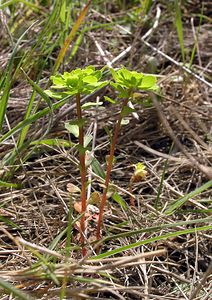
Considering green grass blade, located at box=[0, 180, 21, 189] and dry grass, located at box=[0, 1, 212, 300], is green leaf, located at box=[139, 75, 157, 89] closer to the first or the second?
dry grass, located at box=[0, 1, 212, 300]

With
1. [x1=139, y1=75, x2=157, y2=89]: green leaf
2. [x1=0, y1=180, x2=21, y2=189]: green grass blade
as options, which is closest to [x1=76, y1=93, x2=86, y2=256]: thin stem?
[x1=139, y1=75, x2=157, y2=89]: green leaf

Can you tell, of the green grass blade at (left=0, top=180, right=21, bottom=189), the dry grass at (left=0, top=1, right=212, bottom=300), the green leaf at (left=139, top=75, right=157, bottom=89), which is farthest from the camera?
the green grass blade at (left=0, top=180, right=21, bottom=189)

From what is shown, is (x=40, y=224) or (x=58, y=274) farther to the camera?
(x=40, y=224)

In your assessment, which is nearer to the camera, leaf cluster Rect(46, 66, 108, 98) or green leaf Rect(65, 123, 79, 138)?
leaf cluster Rect(46, 66, 108, 98)

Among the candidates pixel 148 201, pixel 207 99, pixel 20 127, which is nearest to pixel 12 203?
pixel 20 127

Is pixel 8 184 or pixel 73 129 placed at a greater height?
pixel 73 129

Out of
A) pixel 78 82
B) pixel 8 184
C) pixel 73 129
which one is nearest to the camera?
pixel 78 82

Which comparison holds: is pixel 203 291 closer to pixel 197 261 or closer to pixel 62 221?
pixel 197 261

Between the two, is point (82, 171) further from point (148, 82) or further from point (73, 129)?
point (148, 82)

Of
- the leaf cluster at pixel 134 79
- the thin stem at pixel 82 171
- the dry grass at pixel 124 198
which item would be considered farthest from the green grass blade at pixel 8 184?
the leaf cluster at pixel 134 79

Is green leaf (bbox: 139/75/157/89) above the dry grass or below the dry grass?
above

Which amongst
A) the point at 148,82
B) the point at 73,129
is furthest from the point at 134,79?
the point at 73,129
